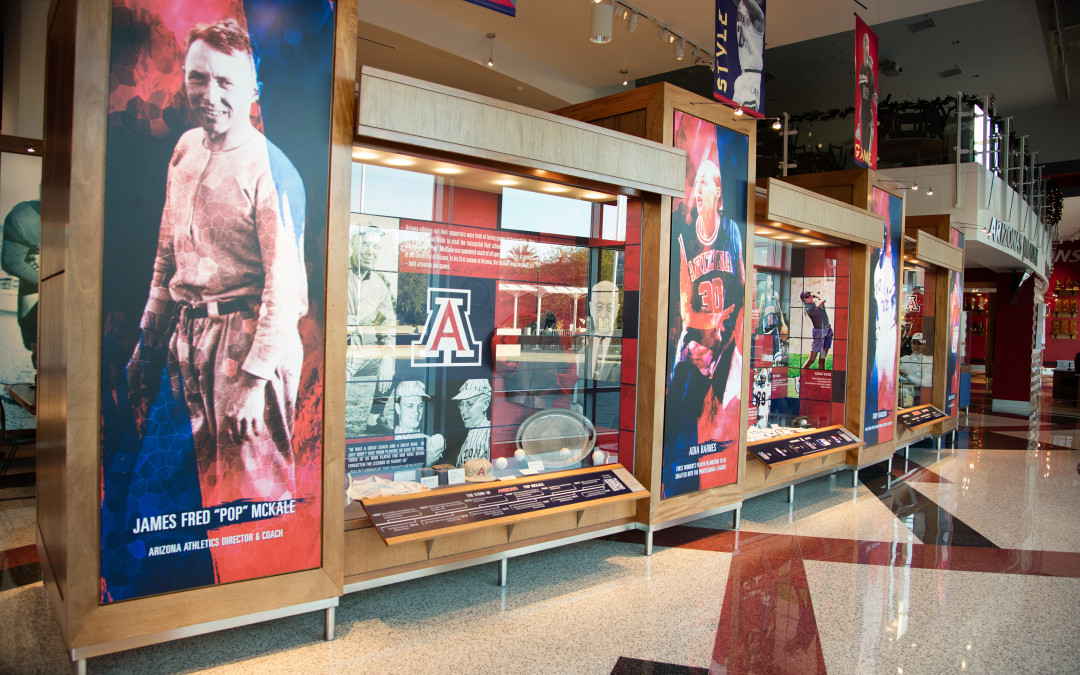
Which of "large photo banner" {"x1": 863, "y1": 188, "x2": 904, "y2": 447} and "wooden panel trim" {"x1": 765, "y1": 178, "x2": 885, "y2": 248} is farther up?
"wooden panel trim" {"x1": 765, "y1": 178, "x2": 885, "y2": 248}

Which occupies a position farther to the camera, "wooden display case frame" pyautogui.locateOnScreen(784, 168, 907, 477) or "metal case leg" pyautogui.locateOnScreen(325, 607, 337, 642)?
"wooden display case frame" pyautogui.locateOnScreen(784, 168, 907, 477)

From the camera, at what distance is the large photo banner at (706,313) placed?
4348 mm

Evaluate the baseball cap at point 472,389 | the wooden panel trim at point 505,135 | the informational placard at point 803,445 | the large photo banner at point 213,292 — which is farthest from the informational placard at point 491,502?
the wooden panel trim at point 505,135

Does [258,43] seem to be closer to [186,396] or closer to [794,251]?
[186,396]

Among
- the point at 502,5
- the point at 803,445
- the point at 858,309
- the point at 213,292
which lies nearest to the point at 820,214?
the point at 858,309

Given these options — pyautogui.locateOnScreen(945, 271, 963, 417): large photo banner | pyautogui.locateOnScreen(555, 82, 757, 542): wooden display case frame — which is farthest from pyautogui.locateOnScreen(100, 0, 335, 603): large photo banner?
pyautogui.locateOnScreen(945, 271, 963, 417): large photo banner

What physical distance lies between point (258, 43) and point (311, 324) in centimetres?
119

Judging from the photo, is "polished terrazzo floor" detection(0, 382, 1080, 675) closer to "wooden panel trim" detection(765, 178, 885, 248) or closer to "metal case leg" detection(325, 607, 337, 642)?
"metal case leg" detection(325, 607, 337, 642)

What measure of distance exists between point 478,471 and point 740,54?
318 cm

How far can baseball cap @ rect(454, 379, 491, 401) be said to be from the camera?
372 cm

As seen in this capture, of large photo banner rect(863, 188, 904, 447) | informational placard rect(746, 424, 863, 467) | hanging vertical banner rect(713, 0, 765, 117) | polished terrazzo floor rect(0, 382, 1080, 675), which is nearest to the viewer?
polished terrazzo floor rect(0, 382, 1080, 675)

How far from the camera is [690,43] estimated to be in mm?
7195

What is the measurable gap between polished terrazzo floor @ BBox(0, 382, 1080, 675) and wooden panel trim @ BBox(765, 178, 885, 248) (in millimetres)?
2444

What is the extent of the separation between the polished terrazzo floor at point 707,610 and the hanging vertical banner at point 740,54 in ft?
9.89
